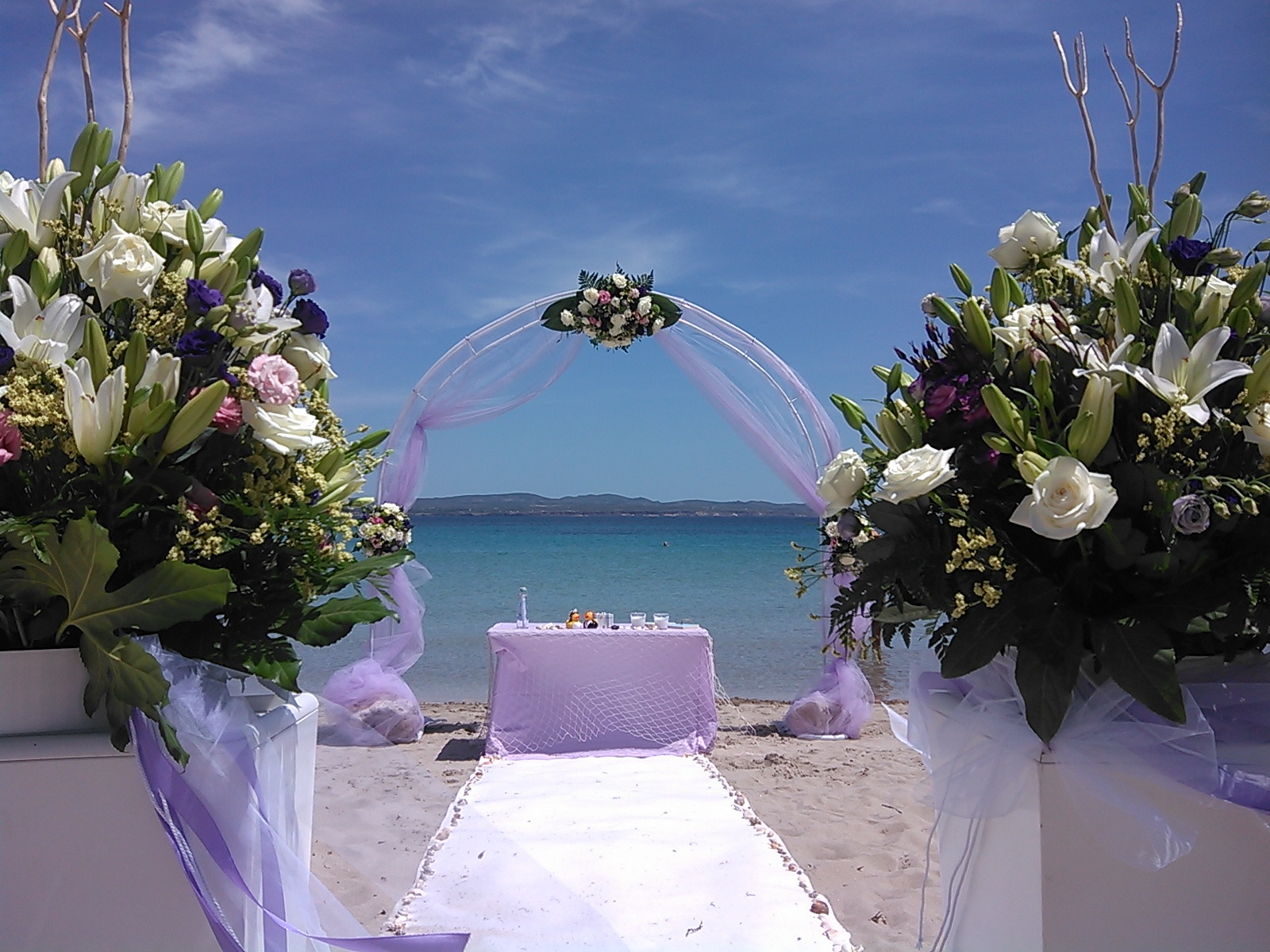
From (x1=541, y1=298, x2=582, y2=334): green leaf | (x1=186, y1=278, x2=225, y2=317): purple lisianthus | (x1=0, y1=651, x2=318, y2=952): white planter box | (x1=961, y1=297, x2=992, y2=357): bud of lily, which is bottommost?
(x1=0, y1=651, x2=318, y2=952): white planter box

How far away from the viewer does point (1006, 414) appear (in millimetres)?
1225

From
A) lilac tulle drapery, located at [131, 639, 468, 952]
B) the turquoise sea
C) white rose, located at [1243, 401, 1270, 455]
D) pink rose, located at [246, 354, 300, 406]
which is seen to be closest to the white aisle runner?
the turquoise sea

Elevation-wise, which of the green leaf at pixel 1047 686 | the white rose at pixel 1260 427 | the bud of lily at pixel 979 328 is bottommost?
the green leaf at pixel 1047 686

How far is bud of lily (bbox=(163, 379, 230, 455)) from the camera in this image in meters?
1.21

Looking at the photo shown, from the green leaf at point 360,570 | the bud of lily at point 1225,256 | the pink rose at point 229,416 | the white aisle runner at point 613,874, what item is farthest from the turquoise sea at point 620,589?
the pink rose at point 229,416

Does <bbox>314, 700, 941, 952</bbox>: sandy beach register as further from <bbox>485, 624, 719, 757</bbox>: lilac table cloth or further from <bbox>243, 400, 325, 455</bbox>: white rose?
<bbox>243, 400, 325, 455</bbox>: white rose

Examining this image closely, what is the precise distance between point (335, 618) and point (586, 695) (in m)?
4.47

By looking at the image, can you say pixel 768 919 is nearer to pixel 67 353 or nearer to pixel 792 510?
pixel 67 353

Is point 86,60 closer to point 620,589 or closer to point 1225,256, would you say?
point 1225,256

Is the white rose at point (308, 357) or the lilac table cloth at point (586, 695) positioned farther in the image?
the lilac table cloth at point (586, 695)

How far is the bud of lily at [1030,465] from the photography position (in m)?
1.18

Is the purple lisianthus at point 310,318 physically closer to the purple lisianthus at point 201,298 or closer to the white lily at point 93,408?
the purple lisianthus at point 201,298

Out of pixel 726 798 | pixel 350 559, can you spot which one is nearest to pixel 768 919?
pixel 726 798

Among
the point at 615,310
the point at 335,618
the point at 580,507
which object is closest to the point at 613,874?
the point at 335,618
